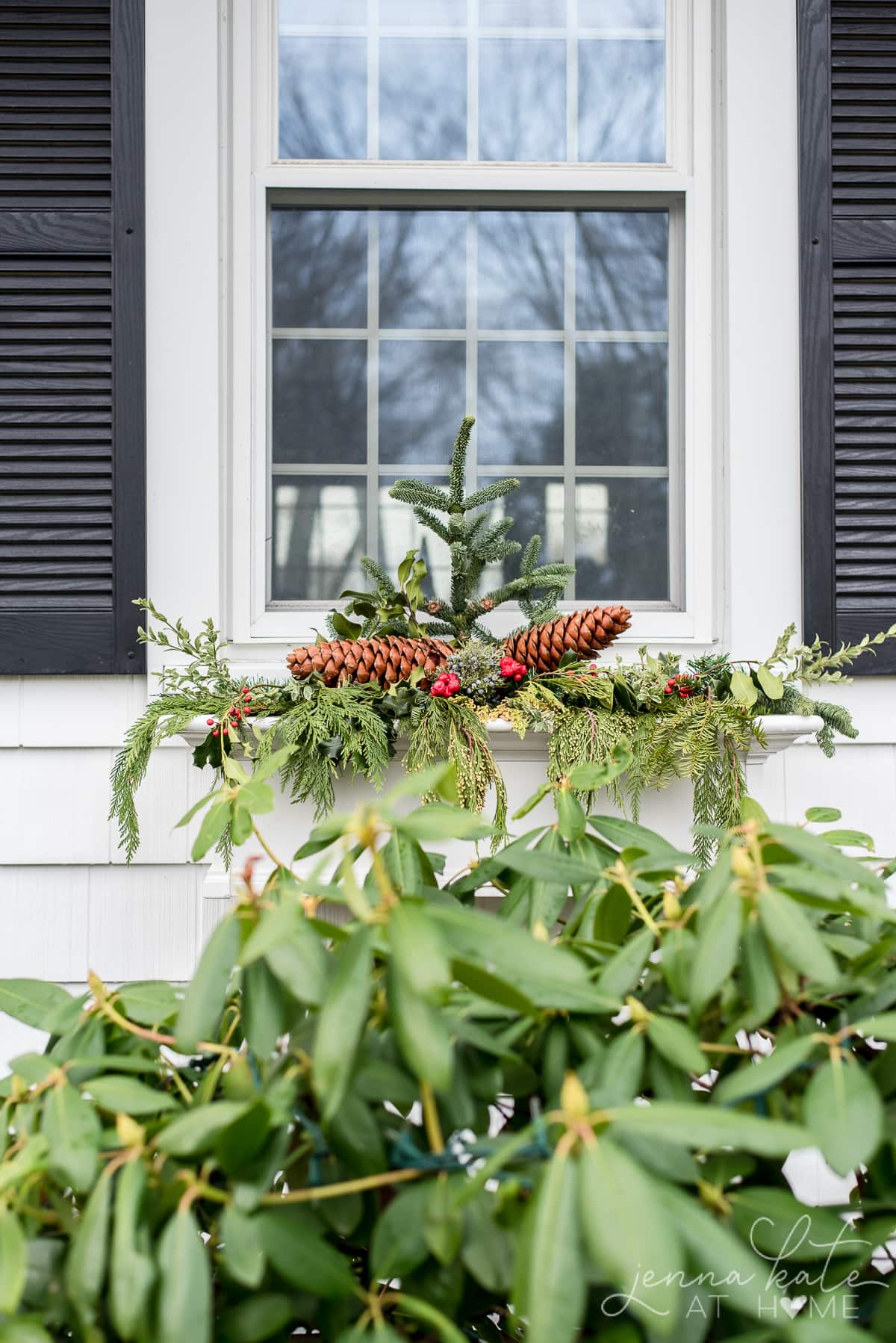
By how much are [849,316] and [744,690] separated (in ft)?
2.28

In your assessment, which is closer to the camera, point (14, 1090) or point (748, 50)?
point (14, 1090)

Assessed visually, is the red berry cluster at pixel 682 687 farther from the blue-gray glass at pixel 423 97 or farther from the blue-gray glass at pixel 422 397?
the blue-gray glass at pixel 423 97

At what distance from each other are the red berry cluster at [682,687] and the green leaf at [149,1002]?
812mm

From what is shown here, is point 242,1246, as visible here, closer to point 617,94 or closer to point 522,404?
point 522,404

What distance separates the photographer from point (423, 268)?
1.46 meters

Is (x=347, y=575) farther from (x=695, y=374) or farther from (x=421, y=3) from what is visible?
(x=421, y=3)

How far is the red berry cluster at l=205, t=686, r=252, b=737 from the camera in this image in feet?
3.68

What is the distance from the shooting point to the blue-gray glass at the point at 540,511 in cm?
146

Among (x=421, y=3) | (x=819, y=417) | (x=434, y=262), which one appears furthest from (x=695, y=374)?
(x=421, y=3)

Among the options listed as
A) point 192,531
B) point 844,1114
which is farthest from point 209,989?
point 192,531

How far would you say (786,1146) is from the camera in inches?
12.9

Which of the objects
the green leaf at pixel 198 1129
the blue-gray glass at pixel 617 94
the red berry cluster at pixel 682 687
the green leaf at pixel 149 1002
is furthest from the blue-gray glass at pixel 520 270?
the green leaf at pixel 198 1129

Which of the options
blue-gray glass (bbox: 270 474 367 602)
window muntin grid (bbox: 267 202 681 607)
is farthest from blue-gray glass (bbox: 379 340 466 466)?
blue-gray glass (bbox: 270 474 367 602)

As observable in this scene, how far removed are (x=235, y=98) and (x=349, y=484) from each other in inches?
25.0
